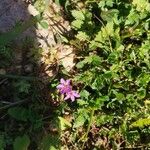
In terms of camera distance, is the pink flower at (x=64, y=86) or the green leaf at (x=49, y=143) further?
the pink flower at (x=64, y=86)

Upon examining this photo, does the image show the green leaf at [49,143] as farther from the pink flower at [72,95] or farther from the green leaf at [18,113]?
the pink flower at [72,95]

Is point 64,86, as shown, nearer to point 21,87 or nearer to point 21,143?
point 21,87

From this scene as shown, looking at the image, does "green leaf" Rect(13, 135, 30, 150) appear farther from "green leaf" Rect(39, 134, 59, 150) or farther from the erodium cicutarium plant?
the erodium cicutarium plant

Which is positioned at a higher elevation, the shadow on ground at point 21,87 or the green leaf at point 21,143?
the shadow on ground at point 21,87

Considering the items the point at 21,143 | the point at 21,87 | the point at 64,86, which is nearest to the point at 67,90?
the point at 64,86

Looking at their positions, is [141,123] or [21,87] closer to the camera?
[141,123]

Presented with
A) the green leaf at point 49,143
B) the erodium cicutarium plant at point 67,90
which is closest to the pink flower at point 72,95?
the erodium cicutarium plant at point 67,90

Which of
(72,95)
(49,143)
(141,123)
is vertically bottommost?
(141,123)

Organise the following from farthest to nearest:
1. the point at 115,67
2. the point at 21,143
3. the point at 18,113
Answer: the point at 115,67, the point at 18,113, the point at 21,143
